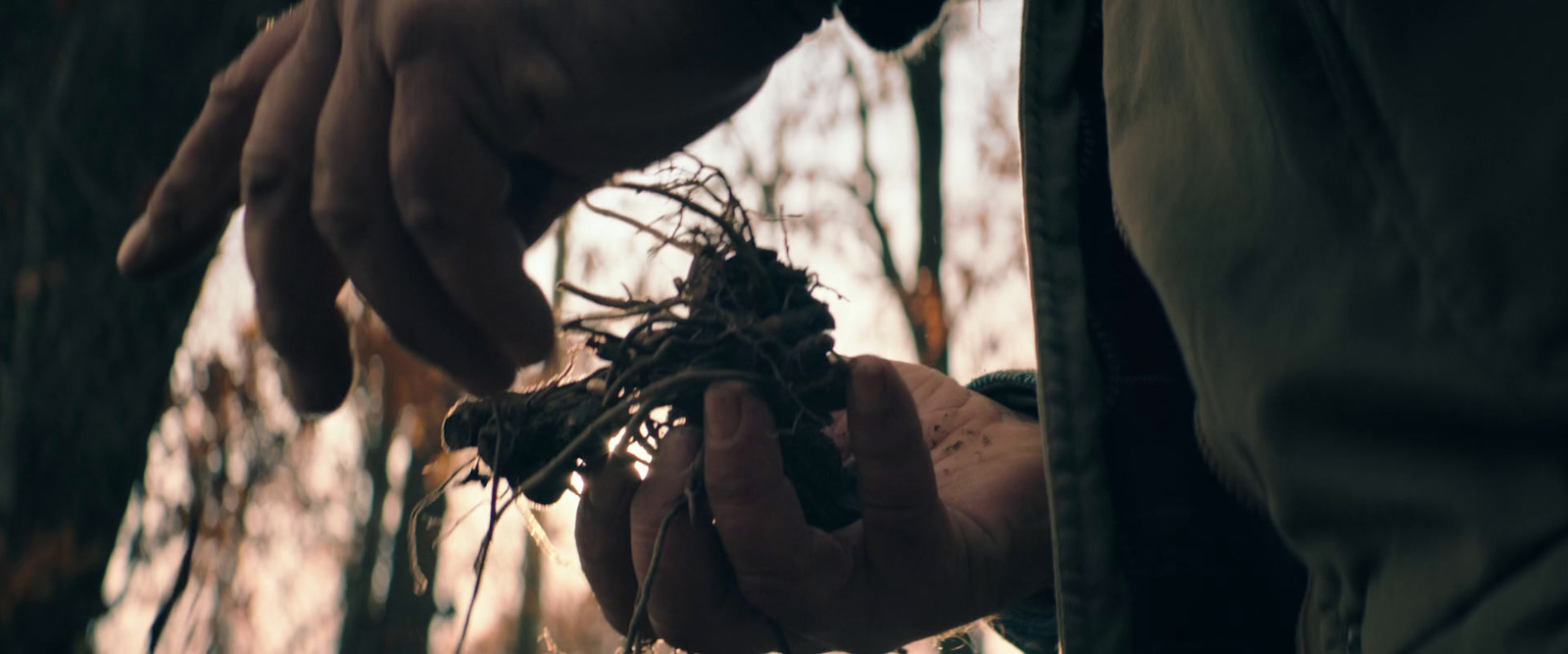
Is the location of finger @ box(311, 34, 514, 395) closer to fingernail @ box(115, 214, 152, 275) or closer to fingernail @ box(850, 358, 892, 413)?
fingernail @ box(115, 214, 152, 275)

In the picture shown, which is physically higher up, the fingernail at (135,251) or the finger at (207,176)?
the finger at (207,176)

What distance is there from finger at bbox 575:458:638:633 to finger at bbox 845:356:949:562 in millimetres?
332

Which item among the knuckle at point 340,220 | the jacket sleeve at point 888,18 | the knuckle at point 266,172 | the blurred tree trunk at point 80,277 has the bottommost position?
the blurred tree trunk at point 80,277

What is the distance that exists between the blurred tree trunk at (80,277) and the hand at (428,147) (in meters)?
2.73

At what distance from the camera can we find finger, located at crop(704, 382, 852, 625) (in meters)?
1.10

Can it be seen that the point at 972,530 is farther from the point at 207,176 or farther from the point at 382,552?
the point at 382,552

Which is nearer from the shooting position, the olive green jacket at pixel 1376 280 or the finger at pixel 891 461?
the olive green jacket at pixel 1376 280

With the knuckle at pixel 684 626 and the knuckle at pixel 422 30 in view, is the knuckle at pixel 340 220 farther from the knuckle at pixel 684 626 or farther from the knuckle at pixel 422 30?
the knuckle at pixel 684 626

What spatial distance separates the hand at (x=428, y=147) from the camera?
30.6 inches

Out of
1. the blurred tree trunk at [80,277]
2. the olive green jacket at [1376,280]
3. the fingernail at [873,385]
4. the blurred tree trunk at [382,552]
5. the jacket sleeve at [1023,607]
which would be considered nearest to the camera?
the olive green jacket at [1376,280]

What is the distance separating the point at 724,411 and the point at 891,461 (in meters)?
0.20

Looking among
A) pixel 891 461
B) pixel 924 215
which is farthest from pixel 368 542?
pixel 891 461

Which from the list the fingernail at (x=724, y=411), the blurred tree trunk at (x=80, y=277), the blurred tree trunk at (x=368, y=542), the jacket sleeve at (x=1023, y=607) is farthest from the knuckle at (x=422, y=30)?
the blurred tree trunk at (x=368, y=542)

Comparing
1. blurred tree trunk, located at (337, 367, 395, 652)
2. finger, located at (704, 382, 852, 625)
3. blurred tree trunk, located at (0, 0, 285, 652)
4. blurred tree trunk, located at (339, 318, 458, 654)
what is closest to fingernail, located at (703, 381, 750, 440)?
finger, located at (704, 382, 852, 625)
